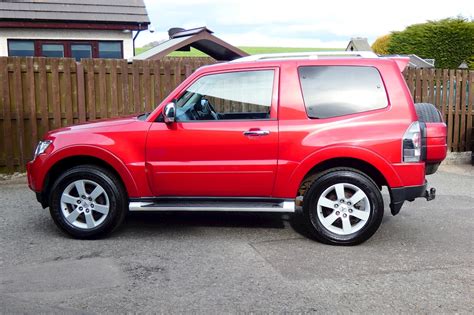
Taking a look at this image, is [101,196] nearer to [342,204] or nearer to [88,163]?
[88,163]

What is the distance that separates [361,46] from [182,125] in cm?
2363

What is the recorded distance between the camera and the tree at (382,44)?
2725 centimetres

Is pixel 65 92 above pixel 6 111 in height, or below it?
above

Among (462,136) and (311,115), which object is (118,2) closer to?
(462,136)

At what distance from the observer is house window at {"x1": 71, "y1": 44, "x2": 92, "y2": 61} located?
52.1 ft

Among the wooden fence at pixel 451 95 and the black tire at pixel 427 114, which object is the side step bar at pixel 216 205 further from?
the wooden fence at pixel 451 95

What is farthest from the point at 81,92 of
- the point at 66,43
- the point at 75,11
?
the point at 75,11

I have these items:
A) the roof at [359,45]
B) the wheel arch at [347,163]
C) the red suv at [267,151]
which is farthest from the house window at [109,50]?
the roof at [359,45]

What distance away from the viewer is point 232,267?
4605 millimetres

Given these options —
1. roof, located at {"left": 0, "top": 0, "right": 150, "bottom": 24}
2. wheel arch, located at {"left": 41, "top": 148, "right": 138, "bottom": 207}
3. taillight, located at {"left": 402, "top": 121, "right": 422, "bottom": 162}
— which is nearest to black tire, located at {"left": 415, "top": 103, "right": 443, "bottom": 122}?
taillight, located at {"left": 402, "top": 121, "right": 422, "bottom": 162}

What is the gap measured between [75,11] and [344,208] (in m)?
13.4

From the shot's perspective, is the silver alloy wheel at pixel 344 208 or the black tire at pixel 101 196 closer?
the silver alloy wheel at pixel 344 208

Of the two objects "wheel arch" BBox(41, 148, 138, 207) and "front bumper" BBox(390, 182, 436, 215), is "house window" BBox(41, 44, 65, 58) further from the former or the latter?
"front bumper" BBox(390, 182, 436, 215)

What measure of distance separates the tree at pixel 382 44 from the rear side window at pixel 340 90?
2296 centimetres
